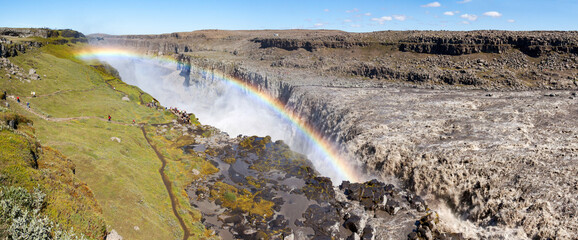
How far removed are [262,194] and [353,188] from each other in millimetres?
12020

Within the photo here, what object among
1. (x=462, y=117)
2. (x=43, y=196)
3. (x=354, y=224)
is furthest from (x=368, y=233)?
(x=43, y=196)

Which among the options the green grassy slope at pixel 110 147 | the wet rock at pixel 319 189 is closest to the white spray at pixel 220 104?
the wet rock at pixel 319 189

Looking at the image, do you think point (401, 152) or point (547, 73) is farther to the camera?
point (547, 73)

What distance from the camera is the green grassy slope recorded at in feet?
94.2

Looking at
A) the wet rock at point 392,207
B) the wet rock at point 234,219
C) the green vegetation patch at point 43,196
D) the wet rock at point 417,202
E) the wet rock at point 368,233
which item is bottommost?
the wet rock at point 234,219

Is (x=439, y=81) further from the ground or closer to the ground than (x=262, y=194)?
further from the ground

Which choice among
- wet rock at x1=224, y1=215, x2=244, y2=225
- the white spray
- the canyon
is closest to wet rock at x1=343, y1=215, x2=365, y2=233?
the canyon

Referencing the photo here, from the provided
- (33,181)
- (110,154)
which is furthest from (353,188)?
(110,154)

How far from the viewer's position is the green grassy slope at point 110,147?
28719mm

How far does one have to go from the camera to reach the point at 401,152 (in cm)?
3412

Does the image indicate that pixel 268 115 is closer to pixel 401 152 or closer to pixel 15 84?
pixel 401 152

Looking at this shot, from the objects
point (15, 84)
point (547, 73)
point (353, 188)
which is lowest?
point (353, 188)

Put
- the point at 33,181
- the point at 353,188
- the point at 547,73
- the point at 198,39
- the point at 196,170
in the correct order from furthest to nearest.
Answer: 1. the point at 198,39
2. the point at 547,73
3. the point at 196,170
4. the point at 353,188
5. the point at 33,181

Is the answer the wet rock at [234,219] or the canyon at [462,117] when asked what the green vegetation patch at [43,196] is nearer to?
the wet rock at [234,219]
